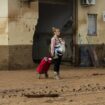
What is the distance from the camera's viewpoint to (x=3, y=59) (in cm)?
2416

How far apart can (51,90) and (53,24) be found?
1200 cm

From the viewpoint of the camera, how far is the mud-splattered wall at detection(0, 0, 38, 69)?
79.5 ft

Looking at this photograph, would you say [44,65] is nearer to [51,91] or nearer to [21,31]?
[51,91]

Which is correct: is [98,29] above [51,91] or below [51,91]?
above

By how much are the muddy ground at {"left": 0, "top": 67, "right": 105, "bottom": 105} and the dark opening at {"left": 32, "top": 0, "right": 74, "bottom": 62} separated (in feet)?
19.4

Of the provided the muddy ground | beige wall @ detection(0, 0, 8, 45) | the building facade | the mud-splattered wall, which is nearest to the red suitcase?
the muddy ground

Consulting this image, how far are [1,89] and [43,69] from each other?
3723 millimetres

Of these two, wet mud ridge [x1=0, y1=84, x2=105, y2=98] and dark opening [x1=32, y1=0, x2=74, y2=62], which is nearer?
wet mud ridge [x1=0, y1=84, x2=105, y2=98]

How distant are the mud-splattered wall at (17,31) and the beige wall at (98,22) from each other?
2752 mm

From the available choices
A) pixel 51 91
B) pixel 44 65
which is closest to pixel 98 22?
pixel 44 65

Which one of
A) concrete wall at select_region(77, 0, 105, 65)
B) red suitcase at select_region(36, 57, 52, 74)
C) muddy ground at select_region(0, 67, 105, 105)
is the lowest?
muddy ground at select_region(0, 67, 105, 105)

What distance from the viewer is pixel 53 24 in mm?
27562

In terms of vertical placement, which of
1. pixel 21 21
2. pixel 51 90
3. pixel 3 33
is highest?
pixel 21 21

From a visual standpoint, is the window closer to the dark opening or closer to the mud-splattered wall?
the dark opening
